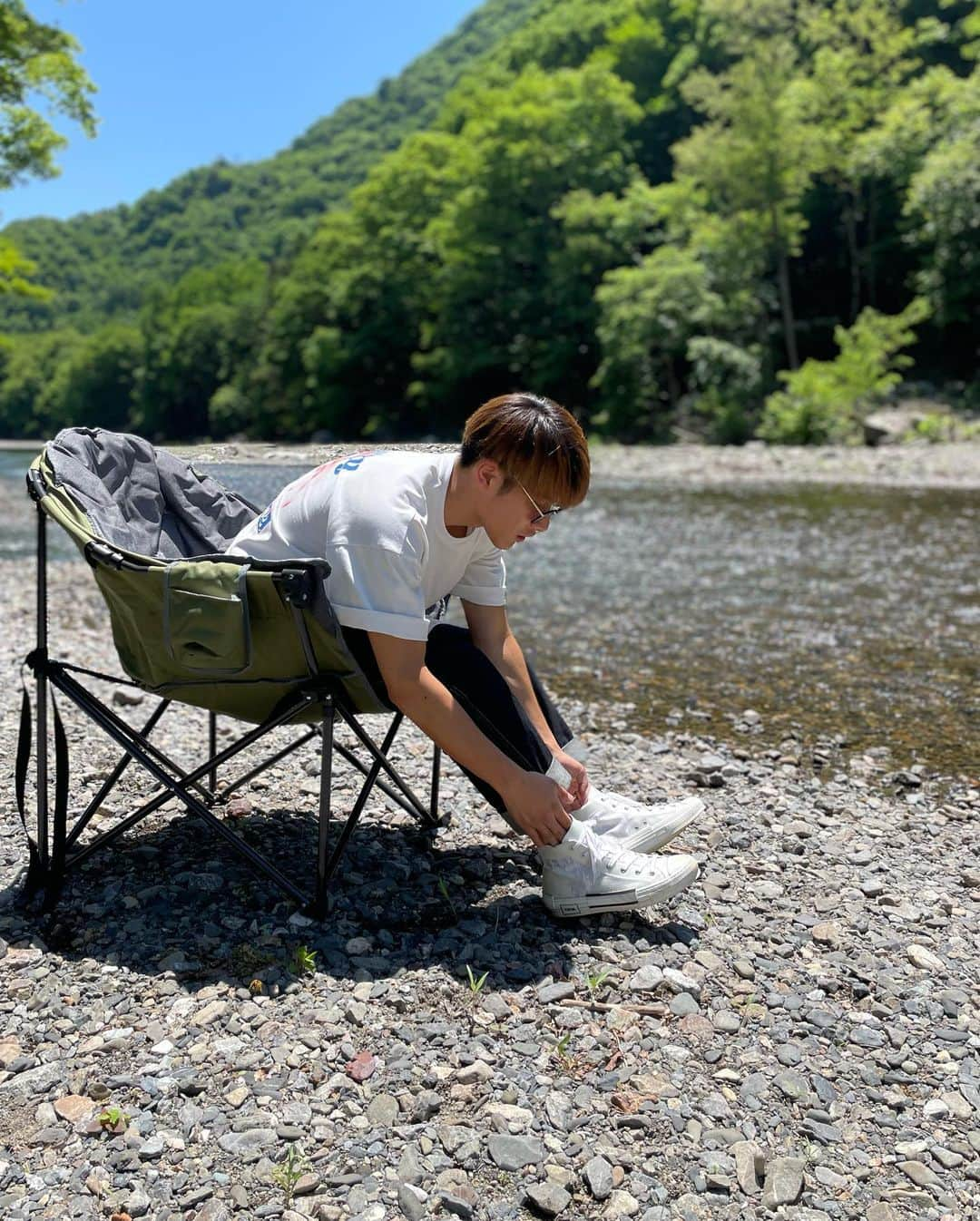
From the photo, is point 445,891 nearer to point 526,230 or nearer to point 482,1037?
point 482,1037

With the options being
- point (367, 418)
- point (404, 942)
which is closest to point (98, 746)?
point (404, 942)

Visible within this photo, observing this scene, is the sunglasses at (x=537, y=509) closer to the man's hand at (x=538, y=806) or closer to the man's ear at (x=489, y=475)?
the man's ear at (x=489, y=475)

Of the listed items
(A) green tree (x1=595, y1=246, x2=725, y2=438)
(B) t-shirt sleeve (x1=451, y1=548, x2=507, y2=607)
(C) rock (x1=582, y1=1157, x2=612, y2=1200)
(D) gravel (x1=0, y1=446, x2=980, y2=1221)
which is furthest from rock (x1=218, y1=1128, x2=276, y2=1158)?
(A) green tree (x1=595, y1=246, x2=725, y2=438)

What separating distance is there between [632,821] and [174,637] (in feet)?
5.61

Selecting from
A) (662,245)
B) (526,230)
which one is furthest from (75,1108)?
(526,230)

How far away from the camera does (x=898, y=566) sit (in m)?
13.2

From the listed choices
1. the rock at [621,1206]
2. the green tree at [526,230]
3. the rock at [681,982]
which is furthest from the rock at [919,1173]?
the green tree at [526,230]

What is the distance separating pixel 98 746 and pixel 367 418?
190 ft

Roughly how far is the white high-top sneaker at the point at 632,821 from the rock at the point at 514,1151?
127 cm

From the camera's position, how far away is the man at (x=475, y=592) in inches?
112

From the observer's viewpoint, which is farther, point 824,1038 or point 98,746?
point 98,746

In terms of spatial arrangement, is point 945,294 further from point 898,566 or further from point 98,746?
point 98,746

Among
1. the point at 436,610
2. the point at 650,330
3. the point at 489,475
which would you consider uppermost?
the point at 650,330

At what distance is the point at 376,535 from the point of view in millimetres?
2811
